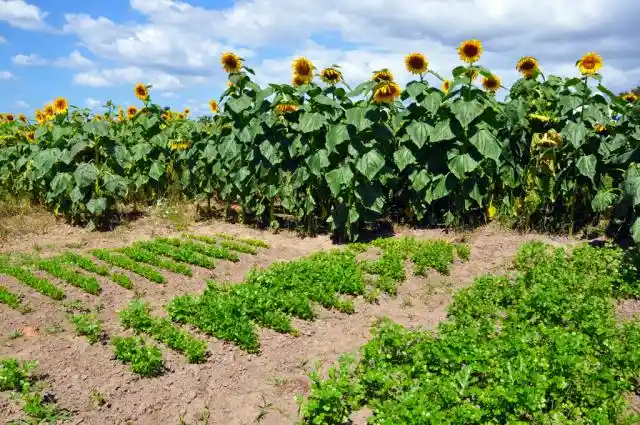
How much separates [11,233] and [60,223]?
83 cm

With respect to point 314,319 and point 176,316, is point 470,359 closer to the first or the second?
point 314,319

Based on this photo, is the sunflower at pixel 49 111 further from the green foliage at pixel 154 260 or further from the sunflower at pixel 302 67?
the sunflower at pixel 302 67

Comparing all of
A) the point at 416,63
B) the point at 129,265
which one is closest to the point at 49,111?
the point at 129,265

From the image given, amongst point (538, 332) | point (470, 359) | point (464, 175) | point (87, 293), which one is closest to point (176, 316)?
point (87, 293)

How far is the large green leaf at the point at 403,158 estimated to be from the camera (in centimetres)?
851

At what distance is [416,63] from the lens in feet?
27.3

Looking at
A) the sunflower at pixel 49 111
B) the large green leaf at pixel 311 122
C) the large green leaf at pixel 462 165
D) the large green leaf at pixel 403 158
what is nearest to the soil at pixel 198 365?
the large green leaf at pixel 462 165

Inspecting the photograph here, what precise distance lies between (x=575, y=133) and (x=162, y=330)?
573cm

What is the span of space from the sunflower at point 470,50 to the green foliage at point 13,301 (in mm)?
5936

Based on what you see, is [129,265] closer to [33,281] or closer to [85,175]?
[33,281]

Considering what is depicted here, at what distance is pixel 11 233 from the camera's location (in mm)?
9305

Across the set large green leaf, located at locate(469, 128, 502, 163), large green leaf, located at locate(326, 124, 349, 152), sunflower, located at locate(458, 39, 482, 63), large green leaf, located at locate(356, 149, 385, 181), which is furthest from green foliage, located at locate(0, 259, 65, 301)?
sunflower, located at locate(458, 39, 482, 63)

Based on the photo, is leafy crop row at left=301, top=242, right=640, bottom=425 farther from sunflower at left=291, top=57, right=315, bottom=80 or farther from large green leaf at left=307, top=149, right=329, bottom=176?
sunflower at left=291, top=57, right=315, bottom=80

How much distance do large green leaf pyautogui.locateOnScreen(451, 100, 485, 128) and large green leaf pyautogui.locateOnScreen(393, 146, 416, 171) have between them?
0.86 meters
